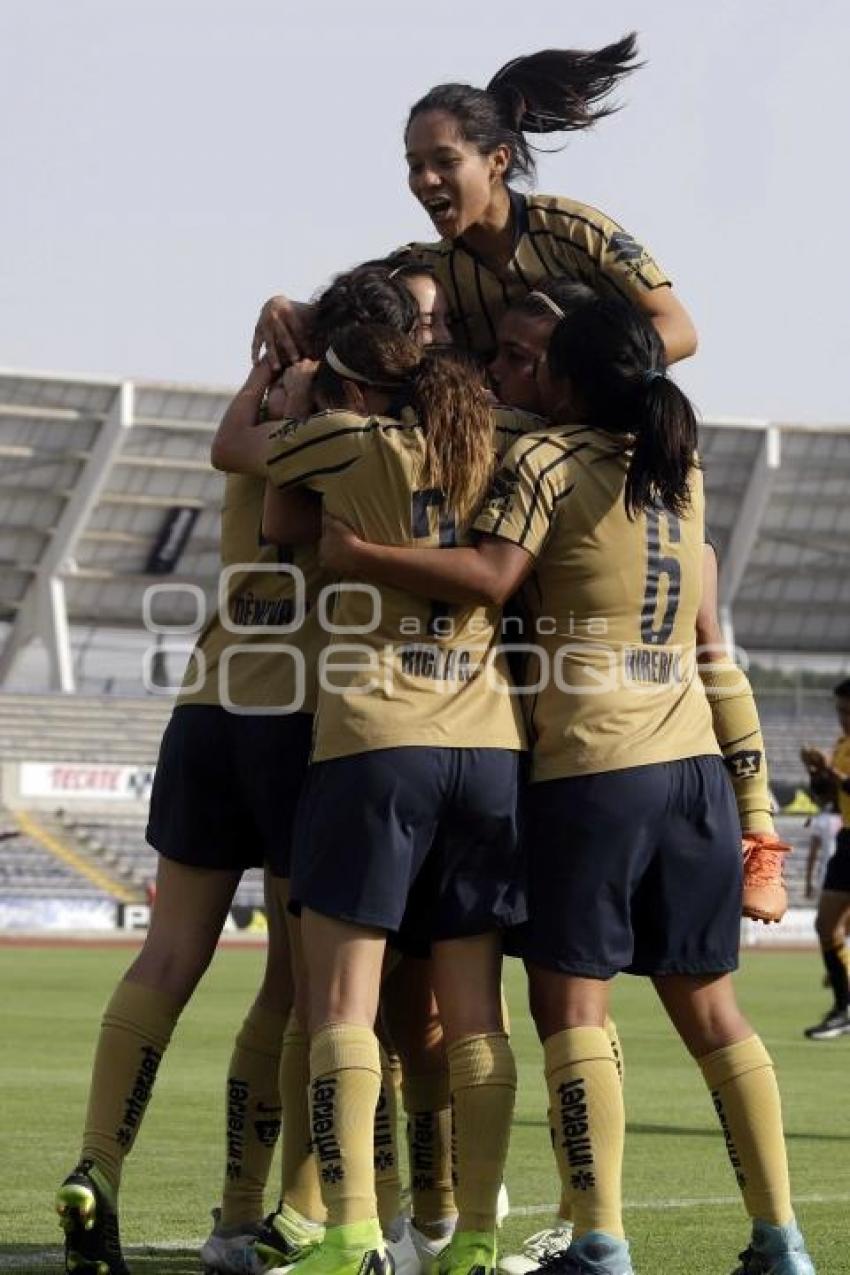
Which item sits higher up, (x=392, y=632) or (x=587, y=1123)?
(x=392, y=632)

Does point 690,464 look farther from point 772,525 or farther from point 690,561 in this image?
point 772,525

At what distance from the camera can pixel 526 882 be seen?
16.8 feet

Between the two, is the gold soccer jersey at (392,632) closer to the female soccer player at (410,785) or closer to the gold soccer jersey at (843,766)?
the female soccer player at (410,785)

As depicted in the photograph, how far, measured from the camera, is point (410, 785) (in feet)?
16.2

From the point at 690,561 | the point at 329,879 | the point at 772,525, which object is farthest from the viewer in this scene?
the point at 772,525

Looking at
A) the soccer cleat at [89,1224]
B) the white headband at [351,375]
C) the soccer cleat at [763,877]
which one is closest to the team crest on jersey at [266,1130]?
the soccer cleat at [89,1224]

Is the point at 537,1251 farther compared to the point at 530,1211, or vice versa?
the point at 530,1211

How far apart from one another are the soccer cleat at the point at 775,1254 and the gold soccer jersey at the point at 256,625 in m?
1.53

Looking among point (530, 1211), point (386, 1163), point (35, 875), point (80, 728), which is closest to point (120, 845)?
point (35, 875)

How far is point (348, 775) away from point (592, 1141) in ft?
3.00

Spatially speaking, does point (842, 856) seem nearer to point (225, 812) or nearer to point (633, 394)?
point (225, 812)

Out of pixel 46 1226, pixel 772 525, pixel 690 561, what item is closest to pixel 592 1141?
pixel 690 561

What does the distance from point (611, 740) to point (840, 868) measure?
31.4ft

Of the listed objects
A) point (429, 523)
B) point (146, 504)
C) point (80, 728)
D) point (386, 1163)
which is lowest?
point (386, 1163)
